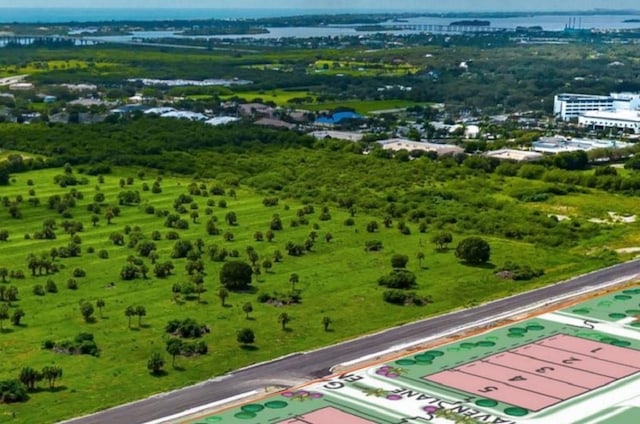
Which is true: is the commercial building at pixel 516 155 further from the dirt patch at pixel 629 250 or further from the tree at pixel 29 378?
the tree at pixel 29 378

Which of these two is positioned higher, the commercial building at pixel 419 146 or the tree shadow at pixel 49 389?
the commercial building at pixel 419 146

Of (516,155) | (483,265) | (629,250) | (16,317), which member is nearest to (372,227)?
(483,265)

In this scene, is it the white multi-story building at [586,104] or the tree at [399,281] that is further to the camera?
the white multi-story building at [586,104]

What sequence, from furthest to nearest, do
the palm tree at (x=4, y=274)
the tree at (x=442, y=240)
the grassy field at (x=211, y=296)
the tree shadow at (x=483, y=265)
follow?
the tree at (x=442, y=240)
the tree shadow at (x=483, y=265)
the palm tree at (x=4, y=274)
the grassy field at (x=211, y=296)

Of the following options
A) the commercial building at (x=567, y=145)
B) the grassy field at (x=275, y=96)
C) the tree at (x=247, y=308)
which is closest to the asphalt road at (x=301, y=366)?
the tree at (x=247, y=308)

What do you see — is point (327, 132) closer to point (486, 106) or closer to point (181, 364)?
point (486, 106)
